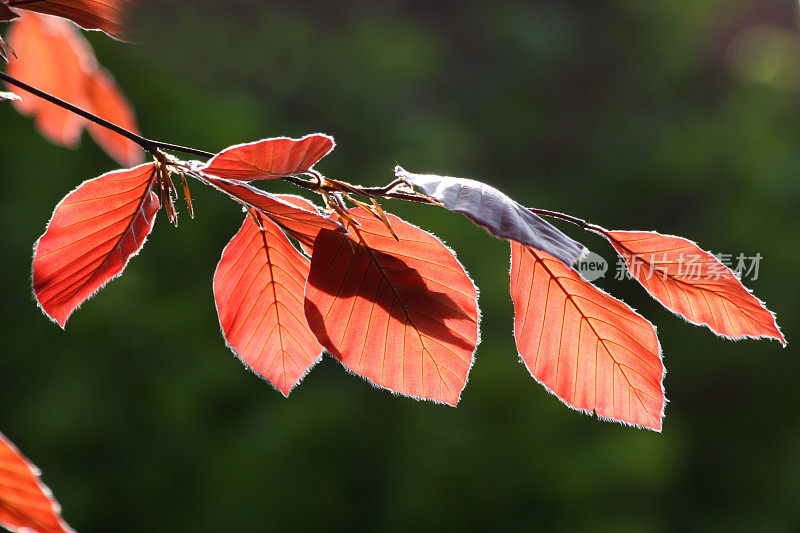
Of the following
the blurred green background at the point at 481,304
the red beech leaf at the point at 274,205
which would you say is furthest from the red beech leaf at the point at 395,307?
the blurred green background at the point at 481,304

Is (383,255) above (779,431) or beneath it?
above

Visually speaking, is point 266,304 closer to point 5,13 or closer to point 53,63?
point 5,13

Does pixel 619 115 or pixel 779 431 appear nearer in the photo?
pixel 779 431

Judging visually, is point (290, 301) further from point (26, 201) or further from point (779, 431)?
point (779, 431)

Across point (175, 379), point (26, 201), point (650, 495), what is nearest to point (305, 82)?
point (26, 201)

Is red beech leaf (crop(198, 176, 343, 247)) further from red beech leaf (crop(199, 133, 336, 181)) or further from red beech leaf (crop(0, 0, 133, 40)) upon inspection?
red beech leaf (crop(0, 0, 133, 40))

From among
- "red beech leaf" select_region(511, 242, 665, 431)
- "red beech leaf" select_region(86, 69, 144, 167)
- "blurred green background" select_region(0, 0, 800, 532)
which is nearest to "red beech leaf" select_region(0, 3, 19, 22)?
"red beech leaf" select_region(511, 242, 665, 431)
